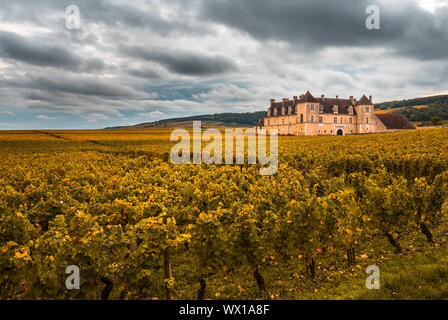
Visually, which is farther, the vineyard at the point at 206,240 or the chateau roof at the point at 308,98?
the chateau roof at the point at 308,98

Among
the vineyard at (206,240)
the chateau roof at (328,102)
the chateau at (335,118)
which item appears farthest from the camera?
the chateau roof at (328,102)

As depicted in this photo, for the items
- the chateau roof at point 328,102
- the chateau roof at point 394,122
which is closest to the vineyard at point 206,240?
the chateau roof at point 328,102

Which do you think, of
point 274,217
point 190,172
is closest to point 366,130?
point 190,172

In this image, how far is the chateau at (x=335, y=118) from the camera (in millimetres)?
93000

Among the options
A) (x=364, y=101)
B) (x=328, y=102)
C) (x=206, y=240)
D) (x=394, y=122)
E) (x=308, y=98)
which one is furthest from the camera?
(x=328, y=102)

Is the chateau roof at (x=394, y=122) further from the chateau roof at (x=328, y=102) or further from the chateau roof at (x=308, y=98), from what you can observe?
the chateau roof at (x=308, y=98)

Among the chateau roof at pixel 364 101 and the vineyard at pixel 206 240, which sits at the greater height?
the chateau roof at pixel 364 101

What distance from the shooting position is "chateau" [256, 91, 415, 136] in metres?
93.0

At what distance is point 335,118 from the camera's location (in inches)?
3802

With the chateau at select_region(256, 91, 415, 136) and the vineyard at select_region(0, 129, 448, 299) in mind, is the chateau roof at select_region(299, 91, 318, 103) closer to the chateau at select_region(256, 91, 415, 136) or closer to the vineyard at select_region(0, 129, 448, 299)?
the chateau at select_region(256, 91, 415, 136)

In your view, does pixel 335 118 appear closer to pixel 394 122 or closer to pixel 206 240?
pixel 394 122

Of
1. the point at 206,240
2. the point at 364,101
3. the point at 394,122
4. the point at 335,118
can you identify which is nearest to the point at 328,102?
the point at 335,118

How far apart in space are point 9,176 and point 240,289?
53.1ft
